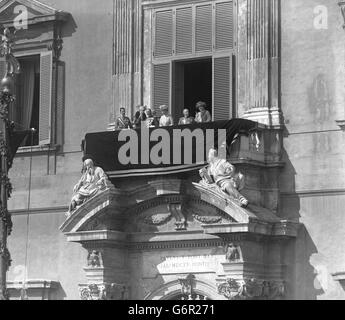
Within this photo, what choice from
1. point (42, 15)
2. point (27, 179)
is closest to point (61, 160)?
point (27, 179)

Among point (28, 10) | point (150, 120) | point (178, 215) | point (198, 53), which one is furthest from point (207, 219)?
point (28, 10)

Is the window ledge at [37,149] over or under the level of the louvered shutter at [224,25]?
under

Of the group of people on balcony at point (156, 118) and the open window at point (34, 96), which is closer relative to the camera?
the group of people on balcony at point (156, 118)

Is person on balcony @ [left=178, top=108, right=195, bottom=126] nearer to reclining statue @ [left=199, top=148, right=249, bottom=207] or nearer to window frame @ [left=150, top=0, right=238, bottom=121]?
window frame @ [left=150, top=0, right=238, bottom=121]

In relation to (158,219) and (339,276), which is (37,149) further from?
(339,276)

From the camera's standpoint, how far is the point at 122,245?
29.6 meters

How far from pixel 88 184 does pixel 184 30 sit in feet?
12.1

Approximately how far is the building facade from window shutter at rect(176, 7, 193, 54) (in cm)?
3

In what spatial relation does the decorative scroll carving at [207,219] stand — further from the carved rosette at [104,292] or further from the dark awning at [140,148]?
the carved rosette at [104,292]

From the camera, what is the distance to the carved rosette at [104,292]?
29172 mm

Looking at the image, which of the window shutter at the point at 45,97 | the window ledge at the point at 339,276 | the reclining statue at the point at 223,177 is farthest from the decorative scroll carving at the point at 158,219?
the window ledge at the point at 339,276

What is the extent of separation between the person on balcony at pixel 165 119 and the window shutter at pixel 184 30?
143cm

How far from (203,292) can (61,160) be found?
14.9 feet

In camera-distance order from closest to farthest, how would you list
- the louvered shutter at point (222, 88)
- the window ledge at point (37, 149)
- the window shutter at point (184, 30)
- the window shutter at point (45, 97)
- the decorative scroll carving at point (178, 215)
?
the decorative scroll carving at point (178, 215), the louvered shutter at point (222, 88), the window shutter at point (184, 30), the window ledge at point (37, 149), the window shutter at point (45, 97)
